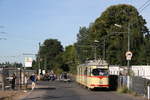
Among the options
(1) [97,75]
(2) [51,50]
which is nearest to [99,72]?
(1) [97,75]

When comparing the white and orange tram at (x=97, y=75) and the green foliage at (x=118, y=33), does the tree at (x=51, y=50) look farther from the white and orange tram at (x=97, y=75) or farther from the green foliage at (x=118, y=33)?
the white and orange tram at (x=97, y=75)

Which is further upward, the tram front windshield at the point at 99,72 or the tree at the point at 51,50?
the tree at the point at 51,50

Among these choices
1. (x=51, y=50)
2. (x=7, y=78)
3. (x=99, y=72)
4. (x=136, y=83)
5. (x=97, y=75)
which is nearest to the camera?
(x=136, y=83)

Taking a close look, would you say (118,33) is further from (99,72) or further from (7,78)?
(99,72)

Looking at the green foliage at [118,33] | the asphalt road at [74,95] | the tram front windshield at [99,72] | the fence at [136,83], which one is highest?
the green foliage at [118,33]

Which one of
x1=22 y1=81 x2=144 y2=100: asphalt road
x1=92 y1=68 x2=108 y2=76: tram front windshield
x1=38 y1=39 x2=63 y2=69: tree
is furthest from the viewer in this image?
x1=38 y1=39 x2=63 y2=69: tree

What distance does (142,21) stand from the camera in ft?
276

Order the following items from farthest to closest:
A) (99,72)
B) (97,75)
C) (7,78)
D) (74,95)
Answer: (7,78)
(99,72)
(97,75)
(74,95)

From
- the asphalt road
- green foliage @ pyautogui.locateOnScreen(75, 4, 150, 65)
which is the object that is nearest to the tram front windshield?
the asphalt road

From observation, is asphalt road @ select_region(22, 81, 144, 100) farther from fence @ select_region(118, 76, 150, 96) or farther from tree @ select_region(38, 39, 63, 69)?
tree @ select_region(38, 39, 63, 69)

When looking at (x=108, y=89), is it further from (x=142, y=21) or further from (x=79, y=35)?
(x=79, y=35)

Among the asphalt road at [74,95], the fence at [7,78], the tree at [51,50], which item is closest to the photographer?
the asphalt road at [74,95]

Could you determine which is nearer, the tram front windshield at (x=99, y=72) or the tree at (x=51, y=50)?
the tram front windshield at (x=99, y=72)

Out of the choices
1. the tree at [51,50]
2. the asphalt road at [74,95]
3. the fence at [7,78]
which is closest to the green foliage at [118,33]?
the fence at [7,78]
